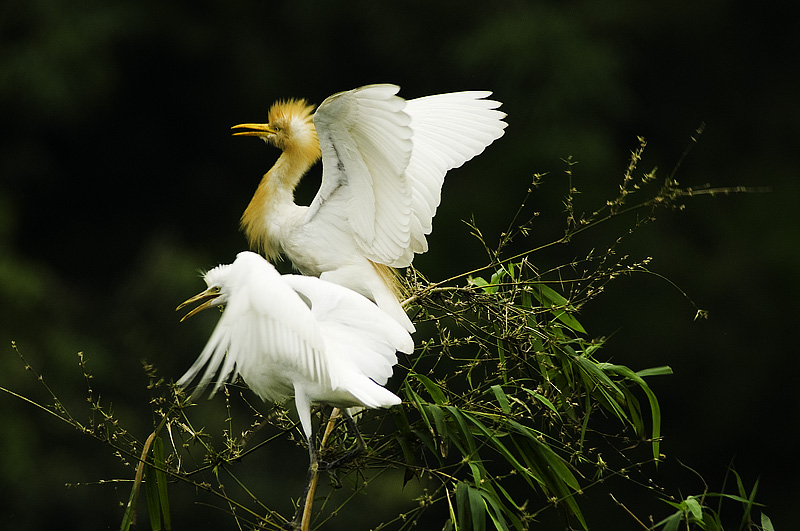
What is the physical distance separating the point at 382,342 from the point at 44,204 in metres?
4.34

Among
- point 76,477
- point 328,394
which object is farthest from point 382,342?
point 76,477

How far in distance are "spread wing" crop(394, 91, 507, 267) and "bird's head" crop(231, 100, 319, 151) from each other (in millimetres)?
243

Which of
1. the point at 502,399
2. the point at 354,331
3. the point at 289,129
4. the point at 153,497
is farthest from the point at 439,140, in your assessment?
the point at 153,497

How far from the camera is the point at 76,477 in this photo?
436cm

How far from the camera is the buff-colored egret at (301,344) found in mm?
1312

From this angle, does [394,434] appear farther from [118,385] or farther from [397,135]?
[118,385]

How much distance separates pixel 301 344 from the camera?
1343 mm

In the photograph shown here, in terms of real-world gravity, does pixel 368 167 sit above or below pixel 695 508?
above

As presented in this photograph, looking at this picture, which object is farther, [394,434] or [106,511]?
[106,511]

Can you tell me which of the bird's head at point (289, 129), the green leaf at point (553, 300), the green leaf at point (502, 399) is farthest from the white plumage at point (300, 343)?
the bird's head at point (289, 129)

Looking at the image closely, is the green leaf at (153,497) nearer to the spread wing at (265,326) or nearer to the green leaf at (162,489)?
the green leaf at (162,489)

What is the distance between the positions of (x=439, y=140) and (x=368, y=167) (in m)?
0.38

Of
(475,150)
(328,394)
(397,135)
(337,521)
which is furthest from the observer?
(337,521)

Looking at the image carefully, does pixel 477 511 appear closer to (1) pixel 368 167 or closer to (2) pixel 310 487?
(2) pixel 310 487
